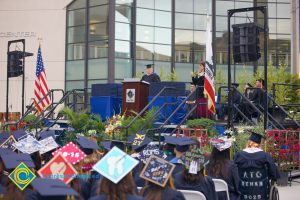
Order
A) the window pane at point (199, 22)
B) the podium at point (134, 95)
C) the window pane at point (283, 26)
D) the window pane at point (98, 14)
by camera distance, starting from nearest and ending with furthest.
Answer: the podium at point (134, 95) < the window pane at point (98, 14) < the window pane at point (199, 22) < the window pane at point (283, 26)

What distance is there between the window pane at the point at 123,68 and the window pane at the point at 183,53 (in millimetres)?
3653

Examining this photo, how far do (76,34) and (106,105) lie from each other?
18.8 meters

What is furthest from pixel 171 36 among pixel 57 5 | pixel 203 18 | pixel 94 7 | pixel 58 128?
pixel 58 128

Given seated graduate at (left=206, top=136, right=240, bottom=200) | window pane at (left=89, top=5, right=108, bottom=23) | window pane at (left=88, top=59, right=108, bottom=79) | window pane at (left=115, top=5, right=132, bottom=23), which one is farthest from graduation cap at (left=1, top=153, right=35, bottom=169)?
window pane at (left=89, top=5, right=108, bottom=23)

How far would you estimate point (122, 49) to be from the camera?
112ft

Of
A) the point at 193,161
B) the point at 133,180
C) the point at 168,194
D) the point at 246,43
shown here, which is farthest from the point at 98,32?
the point at 133,180

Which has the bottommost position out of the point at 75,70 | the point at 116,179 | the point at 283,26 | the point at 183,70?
the point at 116,179

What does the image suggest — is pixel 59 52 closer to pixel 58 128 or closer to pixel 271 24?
pixel 271 24

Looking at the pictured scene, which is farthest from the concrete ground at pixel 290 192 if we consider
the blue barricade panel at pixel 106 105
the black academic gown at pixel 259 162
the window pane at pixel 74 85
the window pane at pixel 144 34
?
the window pane at pixel 74 85

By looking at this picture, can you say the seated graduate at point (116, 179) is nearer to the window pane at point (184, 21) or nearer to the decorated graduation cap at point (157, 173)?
the decorated graduation cap at point (157, 173)

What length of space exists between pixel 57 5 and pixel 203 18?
10.2 metres

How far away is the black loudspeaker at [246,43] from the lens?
45.3 ft

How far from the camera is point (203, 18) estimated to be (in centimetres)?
3700

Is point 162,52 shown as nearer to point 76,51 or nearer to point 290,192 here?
point 76,51
